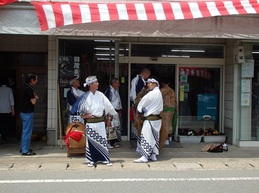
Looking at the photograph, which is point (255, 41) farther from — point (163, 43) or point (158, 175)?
point (158, 175)

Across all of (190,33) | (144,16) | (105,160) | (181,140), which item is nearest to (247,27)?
(190,33)

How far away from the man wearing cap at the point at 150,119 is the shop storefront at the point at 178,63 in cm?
144

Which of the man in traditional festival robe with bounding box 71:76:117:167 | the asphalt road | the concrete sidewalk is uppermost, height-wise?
the man in traditional festival robe with bounding box 71:76:117:167

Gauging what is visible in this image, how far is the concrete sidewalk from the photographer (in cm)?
845

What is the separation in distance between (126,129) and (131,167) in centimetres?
314

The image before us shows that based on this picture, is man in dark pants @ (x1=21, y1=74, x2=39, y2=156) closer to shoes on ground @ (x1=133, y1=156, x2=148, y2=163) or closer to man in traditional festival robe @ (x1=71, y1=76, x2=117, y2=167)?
man in traditional festival robe @ (x1=71, y1=76, x2=117, y2=167)

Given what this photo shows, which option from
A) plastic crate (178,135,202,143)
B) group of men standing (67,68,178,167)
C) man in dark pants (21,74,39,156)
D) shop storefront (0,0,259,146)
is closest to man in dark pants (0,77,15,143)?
shop storefront (0,0,259,146)

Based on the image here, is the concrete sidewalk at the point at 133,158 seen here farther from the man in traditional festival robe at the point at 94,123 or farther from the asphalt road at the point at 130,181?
the asphalt road at the point at 130,181

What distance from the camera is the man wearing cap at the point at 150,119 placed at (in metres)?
8.83

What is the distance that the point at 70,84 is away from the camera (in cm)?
1068

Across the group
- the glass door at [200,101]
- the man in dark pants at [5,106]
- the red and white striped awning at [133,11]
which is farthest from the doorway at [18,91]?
the glass door at [200,101]

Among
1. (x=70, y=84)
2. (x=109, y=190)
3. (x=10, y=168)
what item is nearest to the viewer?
(x=109, y=190)

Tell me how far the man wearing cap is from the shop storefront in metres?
1.44

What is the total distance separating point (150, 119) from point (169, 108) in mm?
2043
